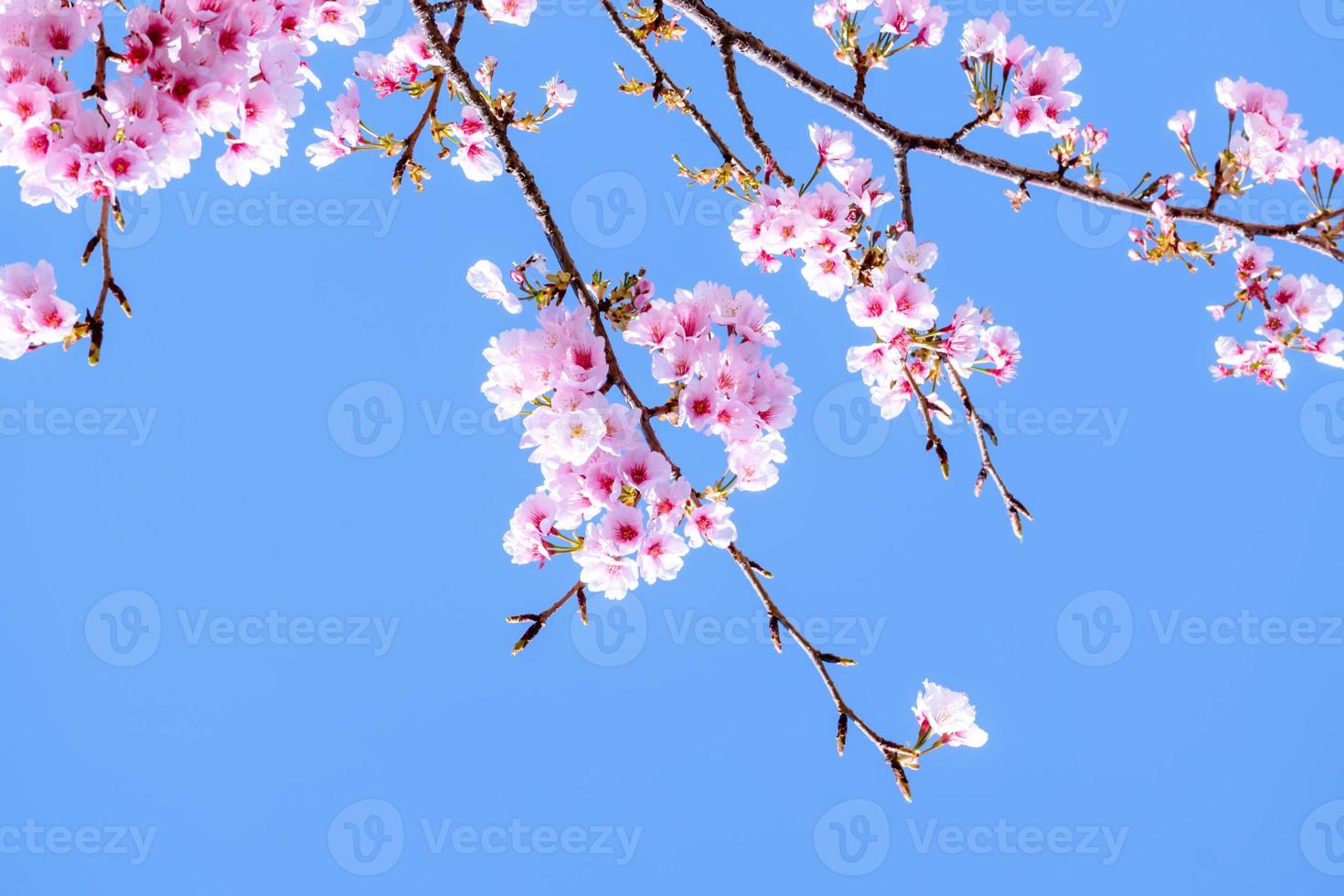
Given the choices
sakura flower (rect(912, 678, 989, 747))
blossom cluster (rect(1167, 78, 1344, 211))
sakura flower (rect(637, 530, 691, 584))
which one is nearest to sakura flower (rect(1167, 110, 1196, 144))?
Result: blossom cluster (rect(1167, 78, 1344, 211))

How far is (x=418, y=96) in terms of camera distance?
254 centimetres

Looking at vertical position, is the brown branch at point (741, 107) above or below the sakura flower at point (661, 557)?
above

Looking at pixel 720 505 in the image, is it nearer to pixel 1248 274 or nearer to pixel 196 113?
pixel 196 113

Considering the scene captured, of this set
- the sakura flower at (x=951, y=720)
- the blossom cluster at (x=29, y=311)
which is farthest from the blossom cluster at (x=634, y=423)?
the blossom cluster at (x=29, y=311)

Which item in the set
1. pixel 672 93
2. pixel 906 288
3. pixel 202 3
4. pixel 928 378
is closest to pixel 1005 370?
pixel 928 378

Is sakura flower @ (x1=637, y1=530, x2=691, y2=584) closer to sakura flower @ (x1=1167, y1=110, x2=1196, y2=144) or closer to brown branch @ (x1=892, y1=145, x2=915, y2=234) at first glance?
brown branch @ (x1=892, y1=145, x2=915, y2=234)

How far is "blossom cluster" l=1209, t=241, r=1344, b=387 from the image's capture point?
268cm

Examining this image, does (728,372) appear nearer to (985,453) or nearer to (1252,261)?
(985,453)

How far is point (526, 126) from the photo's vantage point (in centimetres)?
253

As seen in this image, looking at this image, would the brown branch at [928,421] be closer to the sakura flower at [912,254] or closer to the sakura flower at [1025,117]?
the sakura flower at [912,254]

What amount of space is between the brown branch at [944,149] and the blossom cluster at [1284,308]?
0.36 meters

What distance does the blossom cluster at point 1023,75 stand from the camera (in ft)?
8.39

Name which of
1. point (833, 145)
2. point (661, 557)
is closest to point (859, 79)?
point (833, 145)

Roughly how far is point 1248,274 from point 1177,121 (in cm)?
47
